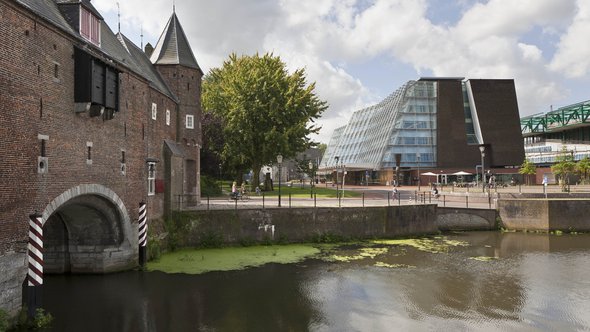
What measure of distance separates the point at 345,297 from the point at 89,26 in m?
12.8

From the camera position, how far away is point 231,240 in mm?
23250

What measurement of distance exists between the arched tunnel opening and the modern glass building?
162 feet

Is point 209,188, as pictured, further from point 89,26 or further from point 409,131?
point 409,131

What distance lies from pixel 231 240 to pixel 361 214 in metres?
7.76

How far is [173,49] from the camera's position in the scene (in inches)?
1006

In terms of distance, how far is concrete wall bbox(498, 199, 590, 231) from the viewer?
3017 centimetres

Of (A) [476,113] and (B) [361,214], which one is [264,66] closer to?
(B) [361,214]

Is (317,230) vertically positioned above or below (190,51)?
below

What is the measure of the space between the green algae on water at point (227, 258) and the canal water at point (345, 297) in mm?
857

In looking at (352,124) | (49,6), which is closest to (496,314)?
(49,6)

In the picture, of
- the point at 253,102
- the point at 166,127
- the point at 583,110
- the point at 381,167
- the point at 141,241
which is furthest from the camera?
the point at 583,110

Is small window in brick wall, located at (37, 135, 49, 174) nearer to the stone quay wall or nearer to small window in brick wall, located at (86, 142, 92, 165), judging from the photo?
small window in brick wall, located at (86, 142, 92, 165)

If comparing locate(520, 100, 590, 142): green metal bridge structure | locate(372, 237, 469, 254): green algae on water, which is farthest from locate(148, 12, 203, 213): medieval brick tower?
locate(520, 100, 590, 142): green metal bridge structure

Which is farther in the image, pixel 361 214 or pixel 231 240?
pixel 361 214
